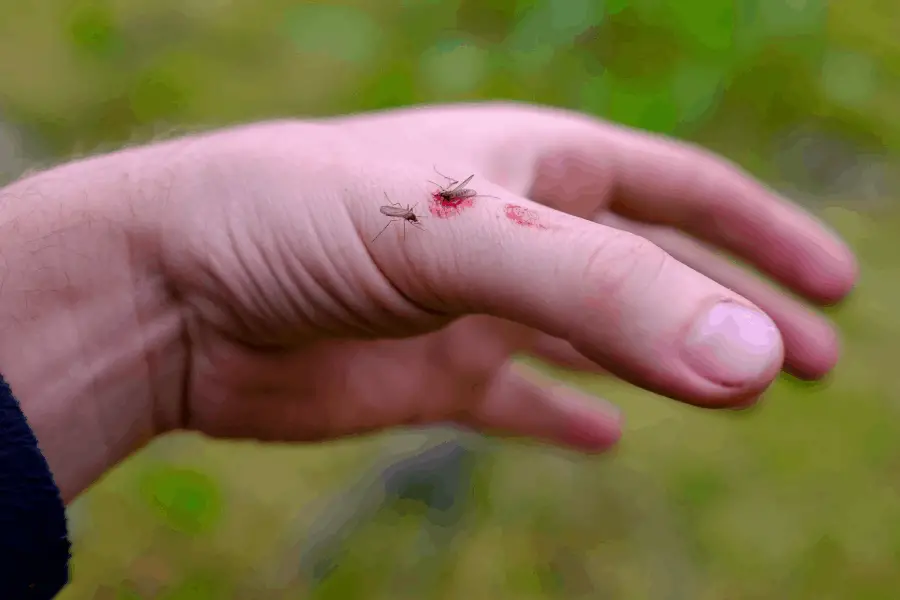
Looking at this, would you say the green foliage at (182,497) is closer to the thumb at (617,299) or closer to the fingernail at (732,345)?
the thumb at (617,299)

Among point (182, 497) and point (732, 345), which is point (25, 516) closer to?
point (182, 497)

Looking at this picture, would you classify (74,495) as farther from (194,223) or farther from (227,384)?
(194,223)

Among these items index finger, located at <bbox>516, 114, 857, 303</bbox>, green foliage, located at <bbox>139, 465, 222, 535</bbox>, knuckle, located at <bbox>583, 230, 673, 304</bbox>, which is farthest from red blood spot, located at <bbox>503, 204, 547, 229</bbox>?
green foliage, located at <bbox>139, 465, 222, 535</bbox>

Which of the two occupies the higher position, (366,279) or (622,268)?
(622,268)

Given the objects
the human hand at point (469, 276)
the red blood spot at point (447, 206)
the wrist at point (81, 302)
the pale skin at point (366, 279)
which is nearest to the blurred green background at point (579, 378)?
the human hand at point (469, 276)

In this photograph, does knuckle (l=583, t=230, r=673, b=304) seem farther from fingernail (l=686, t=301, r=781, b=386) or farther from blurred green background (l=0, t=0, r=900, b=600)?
blurred green background (l=0, t=0, r=900, b=600)

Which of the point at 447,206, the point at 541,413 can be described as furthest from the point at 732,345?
the point at 541,413

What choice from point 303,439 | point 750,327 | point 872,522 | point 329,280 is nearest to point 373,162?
point 329,280
